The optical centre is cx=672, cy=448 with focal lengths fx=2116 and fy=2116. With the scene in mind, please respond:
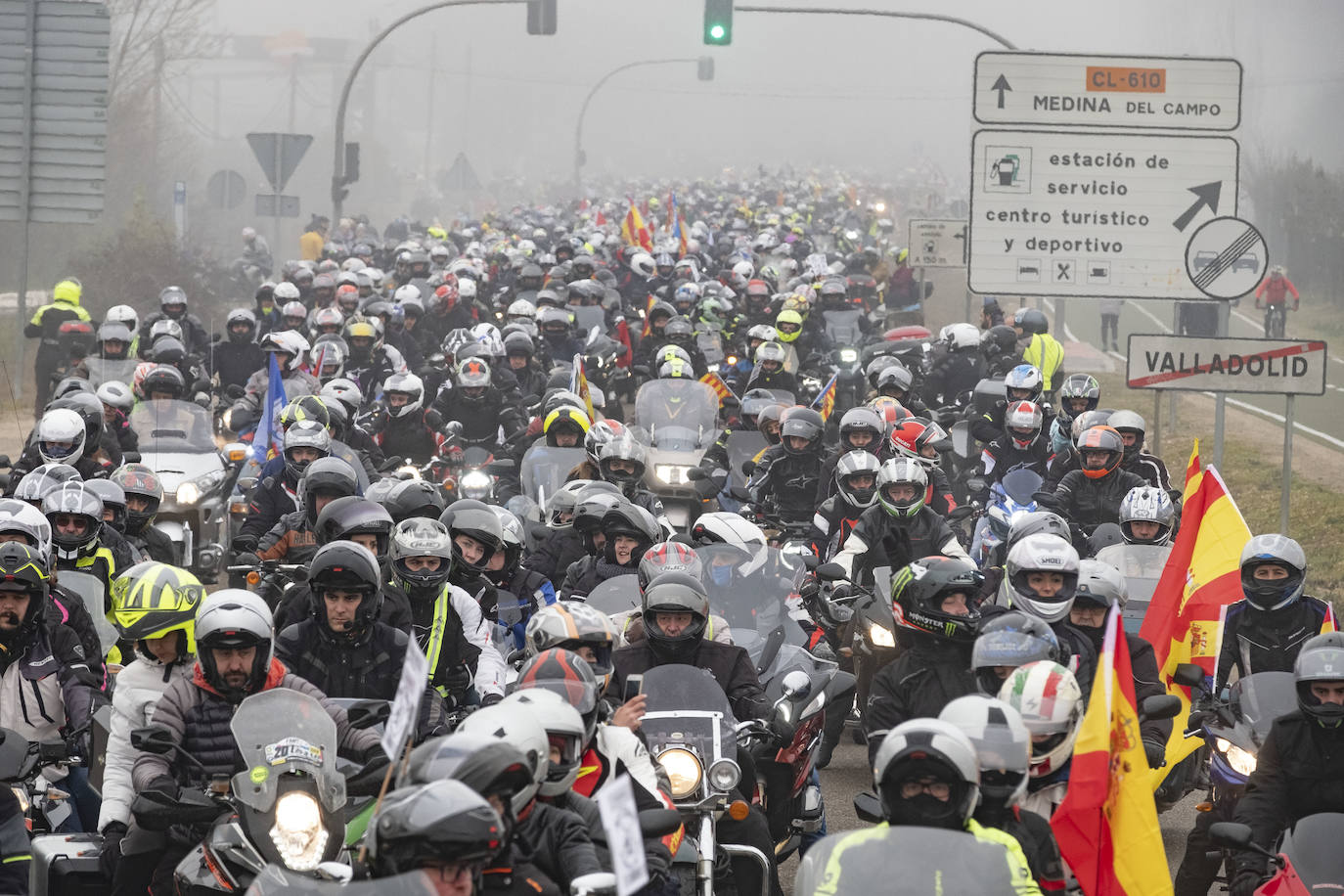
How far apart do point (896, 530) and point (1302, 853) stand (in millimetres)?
6058

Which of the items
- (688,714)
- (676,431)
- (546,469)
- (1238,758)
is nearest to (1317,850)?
(1238,758)

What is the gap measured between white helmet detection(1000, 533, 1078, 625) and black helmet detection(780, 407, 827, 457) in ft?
20.9

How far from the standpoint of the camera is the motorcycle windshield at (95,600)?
9.67 m

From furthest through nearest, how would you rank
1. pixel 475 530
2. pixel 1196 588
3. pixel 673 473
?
1. pixel 673 473
2. pixel 1196 588
3. pixel 475 530

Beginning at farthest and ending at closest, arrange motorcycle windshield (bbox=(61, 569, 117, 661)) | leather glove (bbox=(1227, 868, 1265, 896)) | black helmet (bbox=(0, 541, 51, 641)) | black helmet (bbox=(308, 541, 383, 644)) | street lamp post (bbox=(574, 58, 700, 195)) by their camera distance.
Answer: street lamp post (bbox=(574, 58, 700, 195)) < motorcycle windshield (bbox=(61, 569, 117, 661)) < black helmet (bbox=(0, 541, 51, 641)) < black helmet (bbox=(308, 541, 383, 644)) < leather glove (bbox=(1227, 868, 1265, 896))

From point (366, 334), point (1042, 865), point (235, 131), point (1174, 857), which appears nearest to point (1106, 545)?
point (1174, 857)

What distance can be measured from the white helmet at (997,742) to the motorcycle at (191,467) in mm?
10754

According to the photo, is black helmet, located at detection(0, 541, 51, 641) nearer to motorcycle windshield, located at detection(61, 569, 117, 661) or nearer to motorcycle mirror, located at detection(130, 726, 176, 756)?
motorcycle windshield, located at detection(61, 569, 117, 661)

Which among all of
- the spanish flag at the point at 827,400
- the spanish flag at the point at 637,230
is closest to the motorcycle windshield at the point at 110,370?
the spanish flag at the point at 827,400

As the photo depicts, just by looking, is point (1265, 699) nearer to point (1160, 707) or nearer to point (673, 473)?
point (1160, 707)

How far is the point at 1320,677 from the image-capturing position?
23.9 ft

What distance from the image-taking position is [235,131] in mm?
127812

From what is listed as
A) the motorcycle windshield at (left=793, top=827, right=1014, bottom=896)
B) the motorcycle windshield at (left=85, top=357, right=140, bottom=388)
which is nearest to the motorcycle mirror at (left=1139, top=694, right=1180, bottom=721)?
the motorcycle windshield at (left=793, top=827, right=1014, bottom=896)

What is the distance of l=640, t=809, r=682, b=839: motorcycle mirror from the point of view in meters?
6.29
